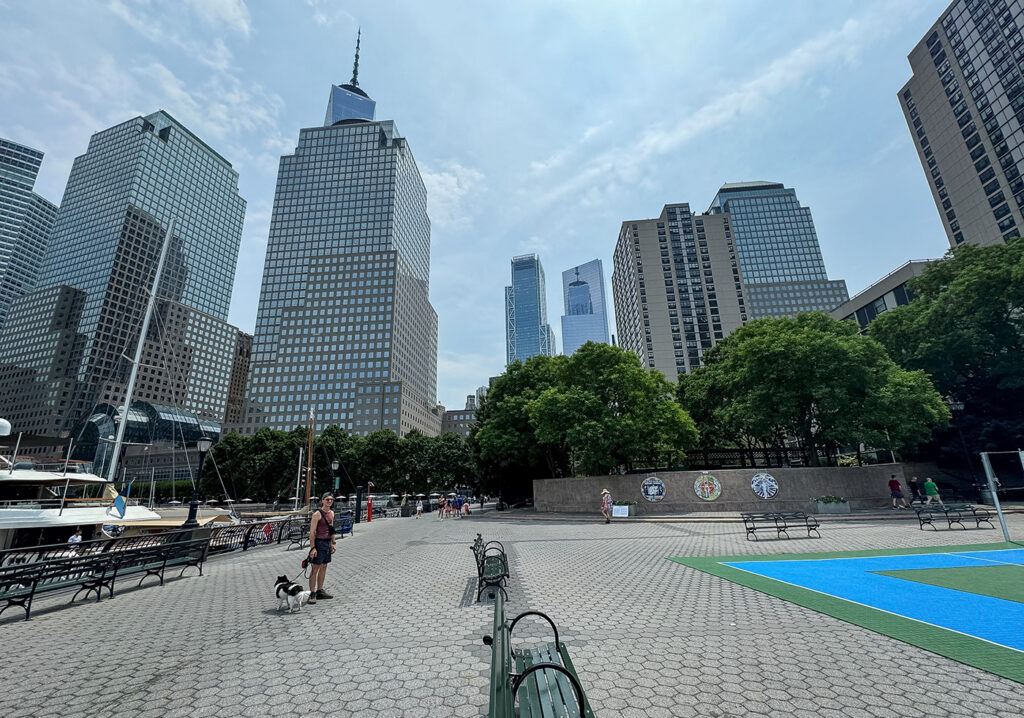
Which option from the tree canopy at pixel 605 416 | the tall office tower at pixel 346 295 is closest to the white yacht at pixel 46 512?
the tree canopy at pixel 605 416

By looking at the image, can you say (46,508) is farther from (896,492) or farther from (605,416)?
(896,492)

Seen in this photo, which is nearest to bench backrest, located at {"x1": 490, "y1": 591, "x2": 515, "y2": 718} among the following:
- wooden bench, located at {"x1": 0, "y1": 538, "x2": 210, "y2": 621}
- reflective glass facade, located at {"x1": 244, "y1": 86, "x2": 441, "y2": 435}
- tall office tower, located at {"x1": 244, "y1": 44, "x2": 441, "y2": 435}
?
wooden bench, located at {"x1": 0, "y1": 538, "x2": 210, "y2": 621}

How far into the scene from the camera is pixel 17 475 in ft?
73.2

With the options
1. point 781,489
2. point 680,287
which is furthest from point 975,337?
point 680,287

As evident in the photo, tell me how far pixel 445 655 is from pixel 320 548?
4569 millimetres

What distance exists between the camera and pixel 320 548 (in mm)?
8898

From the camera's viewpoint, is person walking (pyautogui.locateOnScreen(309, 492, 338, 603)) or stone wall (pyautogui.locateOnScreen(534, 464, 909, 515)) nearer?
person walking (pyautogui.locateOnScreen(309, 492, 338, 603))

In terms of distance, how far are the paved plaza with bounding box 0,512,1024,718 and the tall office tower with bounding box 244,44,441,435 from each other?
11392 cm

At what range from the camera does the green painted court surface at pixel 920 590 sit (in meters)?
5.43

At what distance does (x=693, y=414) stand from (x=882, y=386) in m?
15.4

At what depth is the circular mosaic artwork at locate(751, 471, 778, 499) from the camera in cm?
2581

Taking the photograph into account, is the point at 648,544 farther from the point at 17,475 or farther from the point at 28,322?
the point at 28,322

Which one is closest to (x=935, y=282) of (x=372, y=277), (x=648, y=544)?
(x=648, y=544)

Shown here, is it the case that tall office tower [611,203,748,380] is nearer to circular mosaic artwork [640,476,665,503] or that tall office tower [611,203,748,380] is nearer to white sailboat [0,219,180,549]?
circular mosaic artwork [640,476,665,503]
